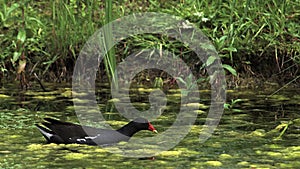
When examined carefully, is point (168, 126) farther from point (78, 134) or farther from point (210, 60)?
point (210, 60)

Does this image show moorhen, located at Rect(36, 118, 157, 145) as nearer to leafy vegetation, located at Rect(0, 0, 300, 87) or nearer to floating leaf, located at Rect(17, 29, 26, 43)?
leafy vegetation, located at Rect(0, 0, 300, 87)

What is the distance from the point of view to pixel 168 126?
5.79 meters

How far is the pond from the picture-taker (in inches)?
186

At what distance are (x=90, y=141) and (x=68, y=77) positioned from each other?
239 centimetres

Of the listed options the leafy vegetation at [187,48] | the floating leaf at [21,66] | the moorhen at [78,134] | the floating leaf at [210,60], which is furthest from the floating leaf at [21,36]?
the moorhen at [78,134]

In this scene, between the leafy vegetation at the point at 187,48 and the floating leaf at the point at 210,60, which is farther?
the leafy vegetation at the point at 187,48

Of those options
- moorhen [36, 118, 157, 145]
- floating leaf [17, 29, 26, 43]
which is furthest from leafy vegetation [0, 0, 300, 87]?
moorhen [36, 118, 157, 145]

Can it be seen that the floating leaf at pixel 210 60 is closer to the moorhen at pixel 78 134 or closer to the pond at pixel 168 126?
the pond at pixel 168 126

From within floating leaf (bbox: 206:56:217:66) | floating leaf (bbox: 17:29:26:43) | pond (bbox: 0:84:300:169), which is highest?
floating leaf (bbox: 17:29:26:43)

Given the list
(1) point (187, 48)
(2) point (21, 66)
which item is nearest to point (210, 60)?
(1) point (187, 48)

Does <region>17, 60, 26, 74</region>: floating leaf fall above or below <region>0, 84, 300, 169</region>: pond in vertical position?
above

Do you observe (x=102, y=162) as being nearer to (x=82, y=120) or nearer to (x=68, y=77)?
(x=82, y=120)

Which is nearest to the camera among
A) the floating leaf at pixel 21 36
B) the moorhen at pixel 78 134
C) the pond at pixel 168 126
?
the pond at pixel 168 126

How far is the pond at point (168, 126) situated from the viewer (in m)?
4.73
